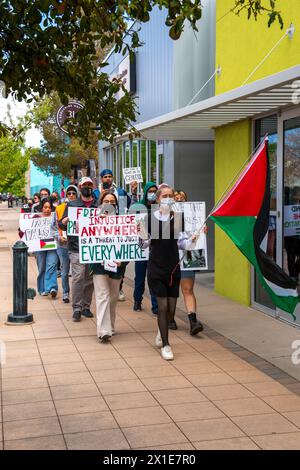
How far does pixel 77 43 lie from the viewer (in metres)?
5.04

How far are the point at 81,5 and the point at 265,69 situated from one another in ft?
15.4

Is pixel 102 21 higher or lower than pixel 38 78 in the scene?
higher

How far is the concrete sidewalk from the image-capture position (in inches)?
190

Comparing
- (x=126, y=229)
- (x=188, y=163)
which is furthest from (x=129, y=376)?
(x=188, y=163)

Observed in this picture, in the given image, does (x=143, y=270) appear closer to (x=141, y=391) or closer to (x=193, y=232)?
(x=193, y=232)

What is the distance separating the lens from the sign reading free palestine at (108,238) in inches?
312

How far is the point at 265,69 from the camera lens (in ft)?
29.3

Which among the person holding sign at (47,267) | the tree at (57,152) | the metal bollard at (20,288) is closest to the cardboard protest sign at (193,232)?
the metal bollard at (20,288)

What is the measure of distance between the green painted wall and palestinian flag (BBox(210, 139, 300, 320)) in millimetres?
3611

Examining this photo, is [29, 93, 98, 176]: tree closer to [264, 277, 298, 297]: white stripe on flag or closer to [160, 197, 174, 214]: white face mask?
[160, 197, 174, 214]: white face mask

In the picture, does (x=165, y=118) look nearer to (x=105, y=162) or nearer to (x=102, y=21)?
(x=102, y=21)

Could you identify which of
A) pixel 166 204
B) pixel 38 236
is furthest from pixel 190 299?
pixel 38 236
